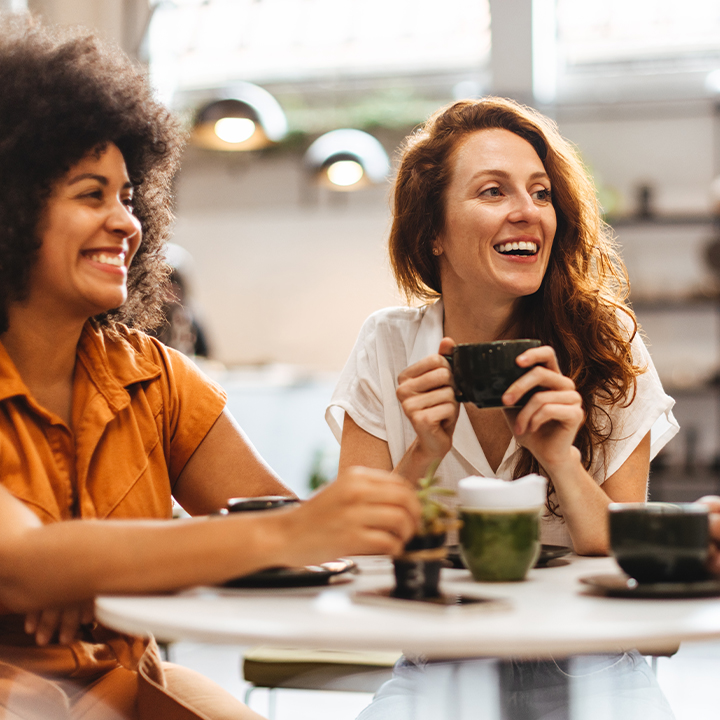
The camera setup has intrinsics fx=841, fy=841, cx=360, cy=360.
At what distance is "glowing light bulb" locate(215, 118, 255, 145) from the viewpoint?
4.81m

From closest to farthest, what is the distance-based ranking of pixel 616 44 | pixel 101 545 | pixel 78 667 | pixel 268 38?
pixel 101 545 → pixel 78 667 → pixel 616 44 → pixel 268 38

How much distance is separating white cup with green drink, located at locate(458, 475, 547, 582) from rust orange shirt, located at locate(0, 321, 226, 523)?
1.86 ft

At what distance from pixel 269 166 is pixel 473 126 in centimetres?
679

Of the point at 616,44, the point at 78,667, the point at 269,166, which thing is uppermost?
the point at 616,44

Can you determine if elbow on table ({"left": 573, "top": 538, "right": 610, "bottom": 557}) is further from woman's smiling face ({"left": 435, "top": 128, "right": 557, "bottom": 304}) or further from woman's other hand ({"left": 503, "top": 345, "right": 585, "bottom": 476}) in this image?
woman's smiling face ({"left": 435, "top": 128, "right": 557, "bottom": 304})

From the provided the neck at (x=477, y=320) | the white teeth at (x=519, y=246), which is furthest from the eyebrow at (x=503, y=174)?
the neck at (x=477, y=320)

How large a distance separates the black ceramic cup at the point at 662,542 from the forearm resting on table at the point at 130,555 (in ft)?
1.20

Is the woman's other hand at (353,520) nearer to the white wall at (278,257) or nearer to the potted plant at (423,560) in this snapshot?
the potted plant at (423,560)

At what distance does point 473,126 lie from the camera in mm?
1701

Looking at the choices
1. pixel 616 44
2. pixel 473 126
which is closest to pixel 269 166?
pixel 616 44

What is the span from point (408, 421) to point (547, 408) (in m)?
0.49

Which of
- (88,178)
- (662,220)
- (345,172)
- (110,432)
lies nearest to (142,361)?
(110,432)

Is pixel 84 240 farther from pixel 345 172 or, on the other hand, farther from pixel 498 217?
pixel 345 172

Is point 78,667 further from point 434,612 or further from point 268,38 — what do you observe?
point 268,38
